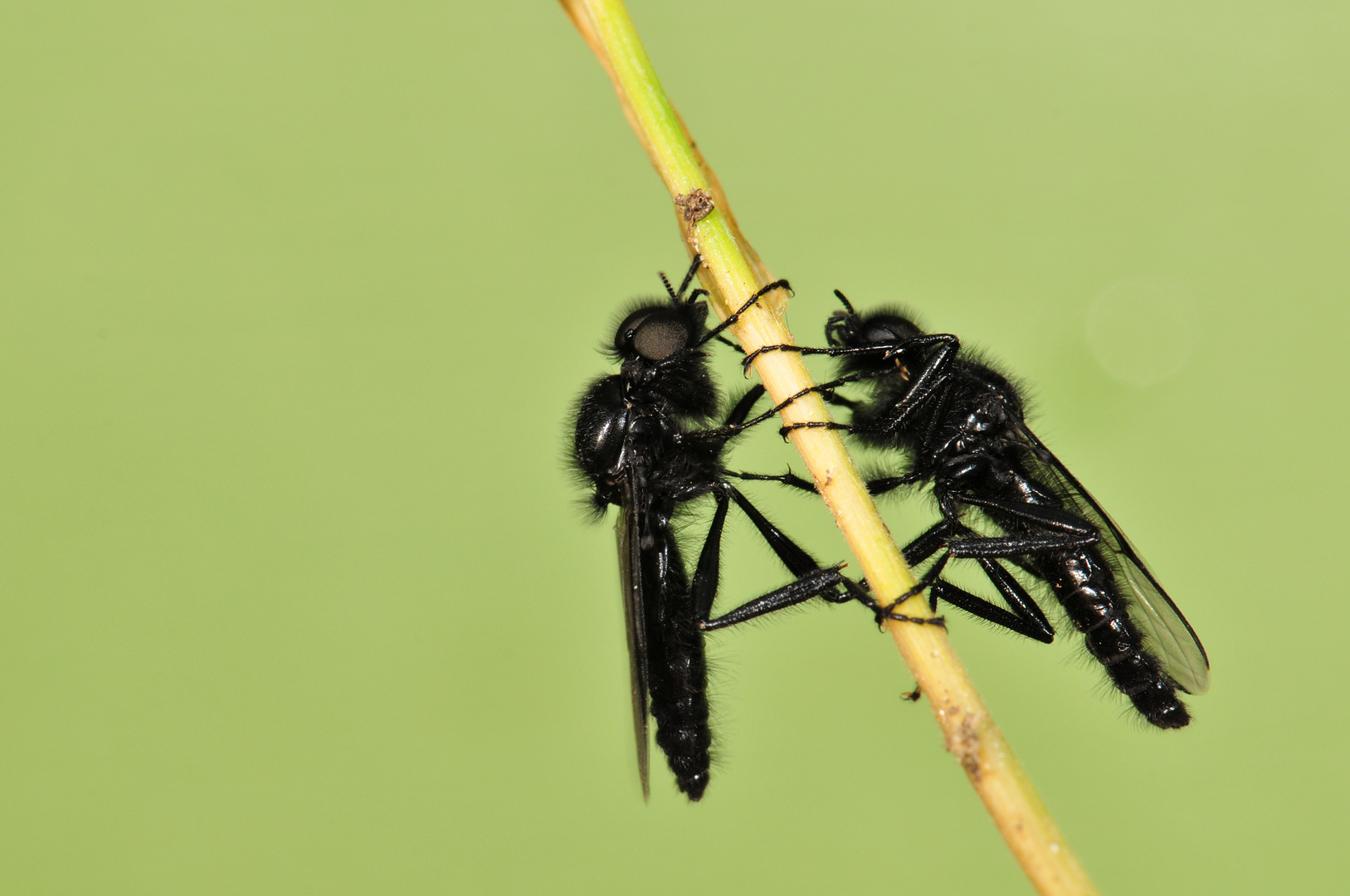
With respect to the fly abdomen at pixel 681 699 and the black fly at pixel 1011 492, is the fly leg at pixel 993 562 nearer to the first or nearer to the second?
the black fly at pixel 1011 492

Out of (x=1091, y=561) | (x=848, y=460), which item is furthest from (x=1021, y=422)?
(x=848, y=460)

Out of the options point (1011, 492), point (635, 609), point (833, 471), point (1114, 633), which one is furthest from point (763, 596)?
point (1114, 633)

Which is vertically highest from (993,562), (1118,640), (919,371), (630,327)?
(630,327)

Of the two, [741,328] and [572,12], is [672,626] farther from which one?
[572,12]

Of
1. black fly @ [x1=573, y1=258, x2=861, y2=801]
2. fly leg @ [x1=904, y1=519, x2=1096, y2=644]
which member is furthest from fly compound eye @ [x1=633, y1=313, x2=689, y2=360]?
fly leg @ [x1=904, y1=519, x2=1096, y2=644]

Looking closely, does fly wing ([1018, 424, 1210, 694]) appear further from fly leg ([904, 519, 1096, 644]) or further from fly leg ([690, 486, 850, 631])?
fly leg ([690, 486, 850, 631])

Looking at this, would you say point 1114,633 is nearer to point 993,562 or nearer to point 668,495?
point 993,562
